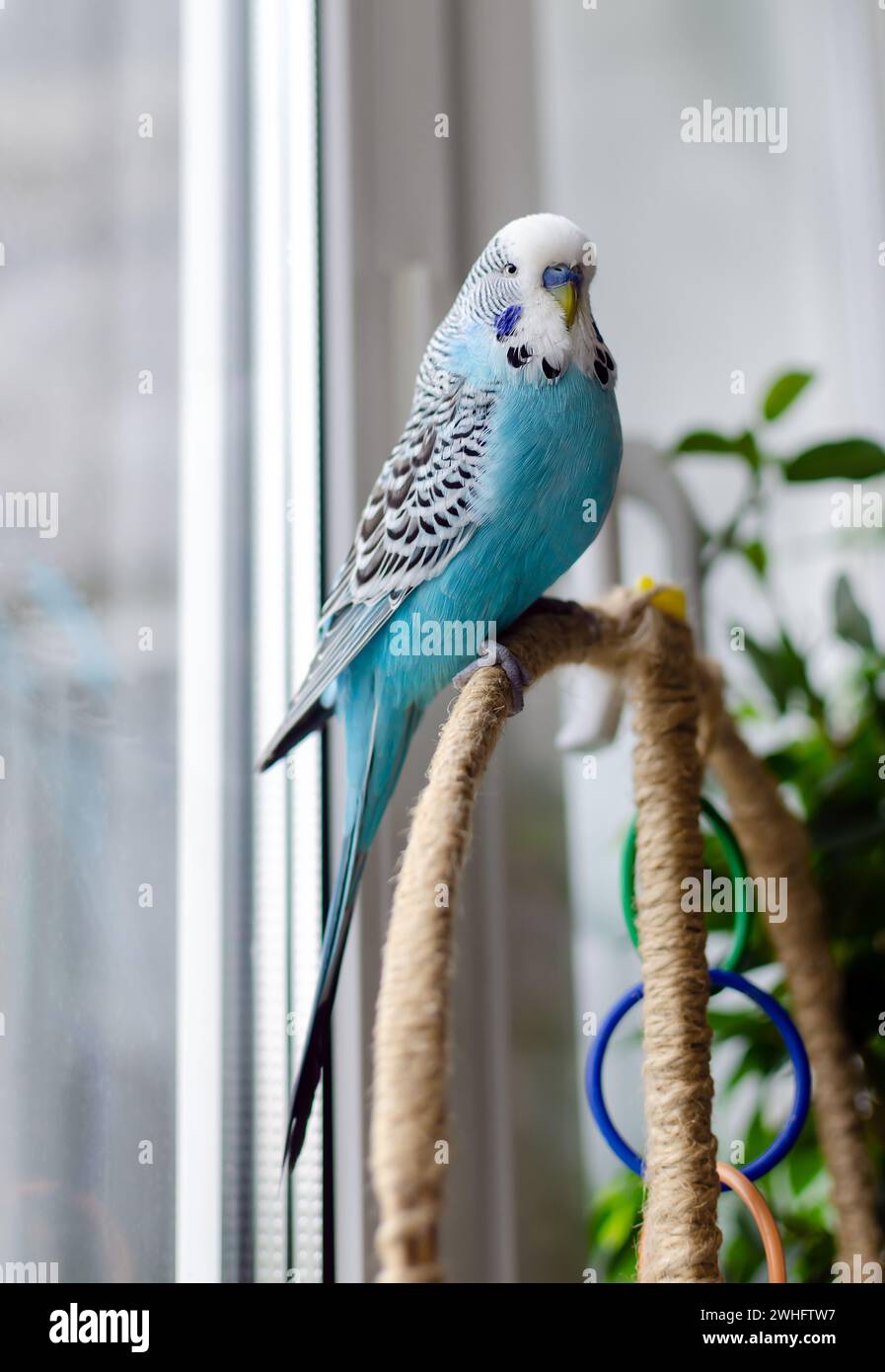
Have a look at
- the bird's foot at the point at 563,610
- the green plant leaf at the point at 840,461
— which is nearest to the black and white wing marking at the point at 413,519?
the bird's foot at the point at 563,610

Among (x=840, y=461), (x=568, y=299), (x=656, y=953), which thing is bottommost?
(x=656, y=953)

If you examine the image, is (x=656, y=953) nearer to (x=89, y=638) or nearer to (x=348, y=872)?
(x=348, y=872)

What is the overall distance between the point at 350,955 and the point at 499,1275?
48cm

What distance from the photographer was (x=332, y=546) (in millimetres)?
1084

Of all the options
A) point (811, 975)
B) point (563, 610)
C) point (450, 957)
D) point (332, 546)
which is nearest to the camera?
point (450, 957)

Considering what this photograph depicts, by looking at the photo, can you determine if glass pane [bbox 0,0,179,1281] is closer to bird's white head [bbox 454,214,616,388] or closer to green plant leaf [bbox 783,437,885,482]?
bird's white head [bbox 454,214,616,388]

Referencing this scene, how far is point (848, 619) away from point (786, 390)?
1.04 ft

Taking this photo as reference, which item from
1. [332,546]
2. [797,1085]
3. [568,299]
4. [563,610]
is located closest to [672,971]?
[797,1085]

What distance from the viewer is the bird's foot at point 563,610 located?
769 millimetres

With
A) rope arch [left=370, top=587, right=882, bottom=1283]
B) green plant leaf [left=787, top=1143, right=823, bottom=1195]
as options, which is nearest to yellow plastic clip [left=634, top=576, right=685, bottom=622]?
rope arch [left=370, top=587, right=882, bottom=1283]

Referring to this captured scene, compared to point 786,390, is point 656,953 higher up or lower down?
lower down

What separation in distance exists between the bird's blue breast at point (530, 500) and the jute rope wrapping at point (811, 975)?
30cm

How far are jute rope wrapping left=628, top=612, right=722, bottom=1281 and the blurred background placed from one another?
0.13 metres
